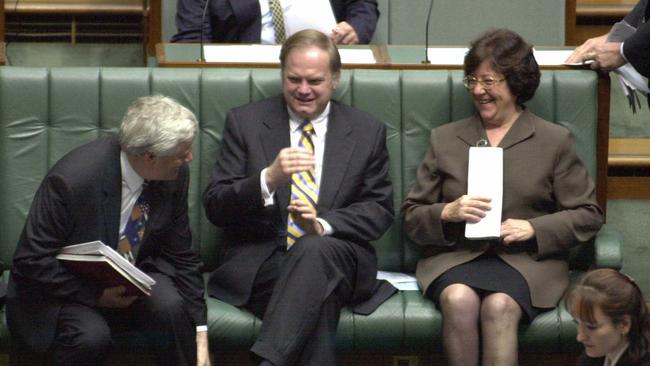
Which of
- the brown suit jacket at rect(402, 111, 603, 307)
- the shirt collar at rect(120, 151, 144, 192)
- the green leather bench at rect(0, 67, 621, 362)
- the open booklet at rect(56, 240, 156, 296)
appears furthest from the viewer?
the green leather bench at rect(0, 67, 621, 362)

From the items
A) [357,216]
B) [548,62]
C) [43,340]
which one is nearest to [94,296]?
[43,340]

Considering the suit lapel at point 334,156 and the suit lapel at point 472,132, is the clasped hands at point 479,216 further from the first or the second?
the suit lapel at point 334,156

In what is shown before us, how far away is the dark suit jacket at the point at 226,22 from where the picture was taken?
530cm

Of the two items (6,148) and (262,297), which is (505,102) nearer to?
(262,297)

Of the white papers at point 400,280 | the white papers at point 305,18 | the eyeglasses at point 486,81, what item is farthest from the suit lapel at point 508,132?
the white papers at point 305,18

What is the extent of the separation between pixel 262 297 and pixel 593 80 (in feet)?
4.49

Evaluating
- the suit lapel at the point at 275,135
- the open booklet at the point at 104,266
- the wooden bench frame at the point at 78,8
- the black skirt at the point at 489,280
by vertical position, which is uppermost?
the wooden bench frame at the point at 78,8

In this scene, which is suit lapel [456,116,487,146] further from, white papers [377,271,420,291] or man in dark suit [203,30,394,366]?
white papers [377,271,420,291]

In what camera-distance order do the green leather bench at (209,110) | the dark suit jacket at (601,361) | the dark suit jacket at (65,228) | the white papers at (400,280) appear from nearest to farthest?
the dark suit jacket at (601,361) → the dark suit jacket at (65,228) → the white papers at (400,280) → the green leather bench at (209,110)

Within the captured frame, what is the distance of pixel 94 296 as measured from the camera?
12.8ft

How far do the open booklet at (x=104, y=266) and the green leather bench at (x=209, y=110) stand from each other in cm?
73

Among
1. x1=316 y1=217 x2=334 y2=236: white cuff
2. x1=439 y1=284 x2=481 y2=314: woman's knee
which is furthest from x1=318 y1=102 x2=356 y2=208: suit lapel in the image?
x1=439 y1=284 x2=481 y2=314: woman's knee

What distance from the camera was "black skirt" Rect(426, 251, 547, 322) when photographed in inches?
166

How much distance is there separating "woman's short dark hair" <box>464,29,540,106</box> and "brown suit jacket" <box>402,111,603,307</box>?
0.41 feet
